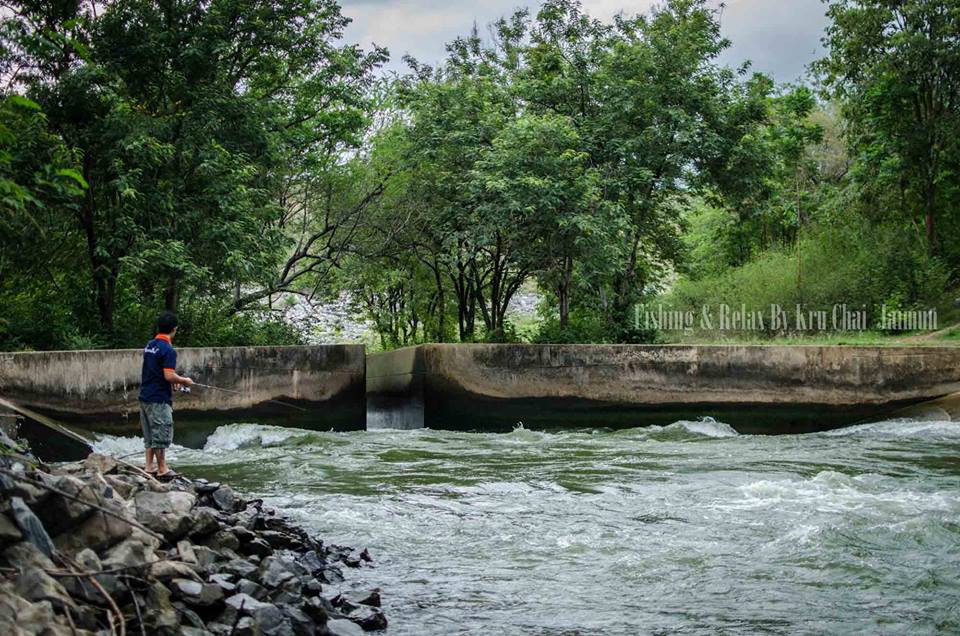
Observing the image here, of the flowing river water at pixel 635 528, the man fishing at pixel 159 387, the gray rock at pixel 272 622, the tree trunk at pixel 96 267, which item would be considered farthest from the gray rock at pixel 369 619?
the tree trunk at pixel 96 267

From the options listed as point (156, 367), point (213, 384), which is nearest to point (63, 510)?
point (156, 367)

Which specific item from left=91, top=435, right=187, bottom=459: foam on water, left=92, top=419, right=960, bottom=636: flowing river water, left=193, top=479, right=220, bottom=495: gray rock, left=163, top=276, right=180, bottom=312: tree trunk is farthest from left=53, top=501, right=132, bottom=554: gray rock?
left=163, top=276, right=180, bottom=312: tree trunk

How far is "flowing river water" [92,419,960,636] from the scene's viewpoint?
20.8 ft

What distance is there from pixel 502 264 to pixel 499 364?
504cm

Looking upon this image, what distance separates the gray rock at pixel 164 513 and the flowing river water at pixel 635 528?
1414mm

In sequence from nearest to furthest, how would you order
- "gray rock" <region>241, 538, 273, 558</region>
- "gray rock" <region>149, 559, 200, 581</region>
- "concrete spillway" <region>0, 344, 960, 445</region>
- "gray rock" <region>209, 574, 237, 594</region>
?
"gray rock" <region>149, 559, 200, 581</region> < "gray rock" <region>209, 574, 237, 594</region> < "gray rock" <region>241, 538, 273, 558</region> < "concrete spillway" <region>0, 344, 960, 445</region>

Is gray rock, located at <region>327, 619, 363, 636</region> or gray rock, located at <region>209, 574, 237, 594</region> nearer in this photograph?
gray rock, located at <region>209, 574, 237, 594</region>

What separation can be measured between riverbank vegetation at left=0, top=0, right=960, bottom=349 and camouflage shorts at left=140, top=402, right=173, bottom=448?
725 cm

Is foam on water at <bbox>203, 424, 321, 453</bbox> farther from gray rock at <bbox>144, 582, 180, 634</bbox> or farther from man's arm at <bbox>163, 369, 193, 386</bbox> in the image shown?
gray rock at <bbox>144, 582, 180, 634</bbox>

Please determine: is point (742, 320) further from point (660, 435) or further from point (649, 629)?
point (649, 629)

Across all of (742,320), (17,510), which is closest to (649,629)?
(17,510)

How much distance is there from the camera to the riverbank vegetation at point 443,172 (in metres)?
16.7

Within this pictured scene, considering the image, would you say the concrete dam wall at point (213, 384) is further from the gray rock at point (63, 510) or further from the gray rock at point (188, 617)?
the gray rock at point (188, 617)

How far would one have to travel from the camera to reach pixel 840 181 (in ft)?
113
